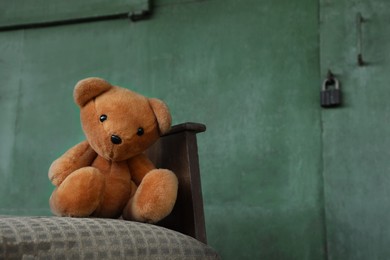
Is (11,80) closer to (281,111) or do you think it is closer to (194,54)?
(194,54)

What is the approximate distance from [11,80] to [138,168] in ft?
4.07

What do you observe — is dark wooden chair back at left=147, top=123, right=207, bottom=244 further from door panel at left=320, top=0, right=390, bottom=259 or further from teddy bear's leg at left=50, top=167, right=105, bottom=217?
door panel at left=320, top=0, right=390, bottom=259

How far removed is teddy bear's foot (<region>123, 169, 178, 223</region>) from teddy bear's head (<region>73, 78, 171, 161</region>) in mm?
117

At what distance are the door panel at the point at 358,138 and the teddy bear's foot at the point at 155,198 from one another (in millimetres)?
774

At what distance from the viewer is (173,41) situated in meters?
2.36

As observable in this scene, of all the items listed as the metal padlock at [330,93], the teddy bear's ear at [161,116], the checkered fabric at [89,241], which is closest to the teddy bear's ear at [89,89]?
the teddy bear's ear at [161,116]

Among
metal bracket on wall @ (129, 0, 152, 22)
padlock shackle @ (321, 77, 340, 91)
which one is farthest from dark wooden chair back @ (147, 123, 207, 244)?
metal bracket on wall @ (129, 0, 152, 22)

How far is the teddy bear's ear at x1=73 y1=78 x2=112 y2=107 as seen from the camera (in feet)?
5.12

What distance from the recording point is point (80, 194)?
4.58ft

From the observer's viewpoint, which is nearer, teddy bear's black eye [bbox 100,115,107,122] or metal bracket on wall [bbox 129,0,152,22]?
teddy bear's black eye [bbox 100,115,107,122]

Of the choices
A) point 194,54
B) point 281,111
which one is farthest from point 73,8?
point 281,111

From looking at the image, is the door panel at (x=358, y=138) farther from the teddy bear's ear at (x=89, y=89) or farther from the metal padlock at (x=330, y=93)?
the teddy bear's ear at (x=89, y=89)

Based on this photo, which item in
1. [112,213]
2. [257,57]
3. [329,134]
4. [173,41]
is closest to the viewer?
[112,213]

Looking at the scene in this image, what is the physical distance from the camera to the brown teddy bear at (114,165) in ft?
4.64
